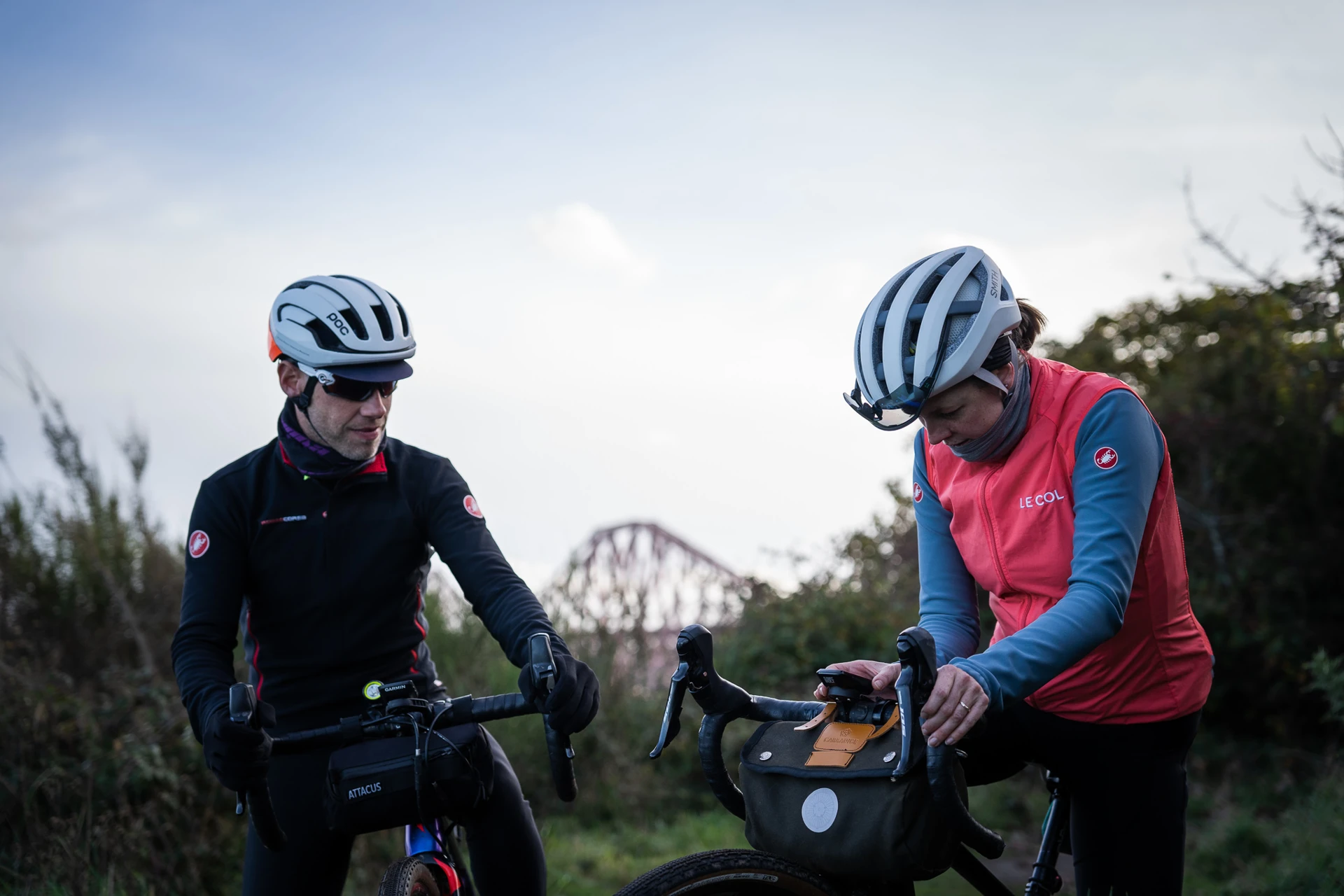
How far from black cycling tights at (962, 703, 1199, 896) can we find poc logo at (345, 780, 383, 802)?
135cm

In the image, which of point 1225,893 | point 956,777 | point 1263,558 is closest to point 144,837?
point 956,777

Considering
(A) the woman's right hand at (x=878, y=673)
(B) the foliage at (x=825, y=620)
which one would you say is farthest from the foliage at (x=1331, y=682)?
(A) the woman's right hand at (x=878, y=673)

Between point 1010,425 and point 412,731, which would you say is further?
point 412,731

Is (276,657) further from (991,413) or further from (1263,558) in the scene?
(1263,558)

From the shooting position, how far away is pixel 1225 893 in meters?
5.62

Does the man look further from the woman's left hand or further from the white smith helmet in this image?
the woman's left hand

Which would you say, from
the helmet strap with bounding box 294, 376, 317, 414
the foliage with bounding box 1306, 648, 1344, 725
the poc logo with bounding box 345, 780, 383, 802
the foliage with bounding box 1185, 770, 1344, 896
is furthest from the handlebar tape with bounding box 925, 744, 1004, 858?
the foliage with bounding box 1306, 648, 1344, 725

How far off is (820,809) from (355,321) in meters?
1.85

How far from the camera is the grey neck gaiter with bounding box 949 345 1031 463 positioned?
8.32ft

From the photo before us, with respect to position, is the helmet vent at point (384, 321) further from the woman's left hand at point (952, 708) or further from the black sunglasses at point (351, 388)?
the woman's left hand at point (952, 708)

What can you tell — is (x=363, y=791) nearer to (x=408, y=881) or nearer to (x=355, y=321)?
(x=408, y=881)

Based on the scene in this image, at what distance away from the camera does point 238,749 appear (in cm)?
262

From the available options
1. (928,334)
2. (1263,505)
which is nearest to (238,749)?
(928,334)

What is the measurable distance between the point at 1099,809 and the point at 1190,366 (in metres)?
6.66
